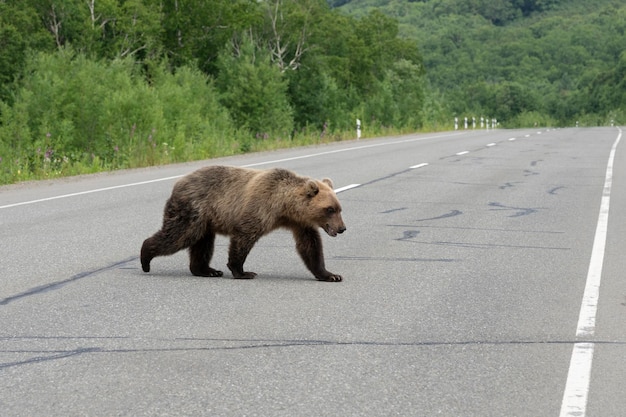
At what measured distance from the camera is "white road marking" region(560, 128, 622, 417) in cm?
463

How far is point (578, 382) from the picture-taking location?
197 inches

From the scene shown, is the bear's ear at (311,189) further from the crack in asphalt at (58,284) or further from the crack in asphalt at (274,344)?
the crack in asphalt at (274,344)

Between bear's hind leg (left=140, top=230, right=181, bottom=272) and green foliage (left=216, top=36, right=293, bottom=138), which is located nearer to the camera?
bear's hind leg (left=140, top=230, right=181, bottom=272)

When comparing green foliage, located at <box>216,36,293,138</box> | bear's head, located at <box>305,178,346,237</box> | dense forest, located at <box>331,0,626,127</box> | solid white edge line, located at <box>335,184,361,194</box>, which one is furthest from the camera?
dense forest, located at <box>331,0,626,127</box>

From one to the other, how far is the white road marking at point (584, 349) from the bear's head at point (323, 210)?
77.6 inches

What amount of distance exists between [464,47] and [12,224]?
16912 cm

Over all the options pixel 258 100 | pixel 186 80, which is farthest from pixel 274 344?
pixel 258 100

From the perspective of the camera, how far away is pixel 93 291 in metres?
7.48

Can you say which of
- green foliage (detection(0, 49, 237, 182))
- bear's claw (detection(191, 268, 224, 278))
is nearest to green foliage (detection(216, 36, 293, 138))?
green foliage (detection(0, 49, 237, 182))

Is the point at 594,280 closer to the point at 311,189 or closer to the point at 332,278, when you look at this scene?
the point at 332,278

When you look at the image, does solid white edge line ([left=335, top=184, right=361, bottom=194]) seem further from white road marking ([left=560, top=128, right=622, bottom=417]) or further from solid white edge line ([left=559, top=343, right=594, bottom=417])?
solid white edge line ([left=559, top=343, right=594, bottom=417])

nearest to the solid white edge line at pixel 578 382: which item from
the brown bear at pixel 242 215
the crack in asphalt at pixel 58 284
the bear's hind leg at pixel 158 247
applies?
the brown bear at pixel 242 215

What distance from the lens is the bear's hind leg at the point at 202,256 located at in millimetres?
8148

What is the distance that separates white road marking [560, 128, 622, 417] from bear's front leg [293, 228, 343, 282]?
2007mm
